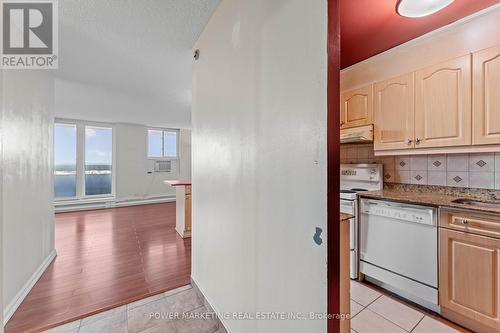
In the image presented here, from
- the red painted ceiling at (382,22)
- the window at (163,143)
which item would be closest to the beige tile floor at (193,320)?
the red painted ceiling at (382,22)

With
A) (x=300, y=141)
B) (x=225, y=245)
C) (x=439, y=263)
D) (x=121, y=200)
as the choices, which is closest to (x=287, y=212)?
(x=300, y=141)

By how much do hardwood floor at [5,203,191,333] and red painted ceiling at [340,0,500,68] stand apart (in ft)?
9.79

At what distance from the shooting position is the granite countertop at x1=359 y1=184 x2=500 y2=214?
1641 mm

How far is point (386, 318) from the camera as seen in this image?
1.74 m

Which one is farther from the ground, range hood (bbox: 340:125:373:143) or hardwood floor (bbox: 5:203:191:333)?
range hood (bbox: 340:125:373:143)

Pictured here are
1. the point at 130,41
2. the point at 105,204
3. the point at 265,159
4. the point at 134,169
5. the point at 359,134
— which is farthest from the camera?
the point at 134,169

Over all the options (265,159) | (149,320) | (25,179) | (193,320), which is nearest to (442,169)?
(265,159)

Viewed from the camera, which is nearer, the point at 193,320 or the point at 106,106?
the point at 193,320

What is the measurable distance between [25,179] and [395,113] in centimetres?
383

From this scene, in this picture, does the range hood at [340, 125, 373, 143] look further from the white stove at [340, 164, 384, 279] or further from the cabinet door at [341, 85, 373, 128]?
the white stove at [340, 164, 384, 279]

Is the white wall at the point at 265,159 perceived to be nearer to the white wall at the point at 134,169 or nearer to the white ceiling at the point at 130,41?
the white ceiling at the point at 130,41

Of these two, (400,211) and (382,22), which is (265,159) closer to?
(400,211)

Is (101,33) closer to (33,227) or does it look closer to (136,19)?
(136,19)

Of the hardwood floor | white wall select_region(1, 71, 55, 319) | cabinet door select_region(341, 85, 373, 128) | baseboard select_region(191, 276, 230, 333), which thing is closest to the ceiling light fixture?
cabinet door select_region(341, 85, 373, 128)
